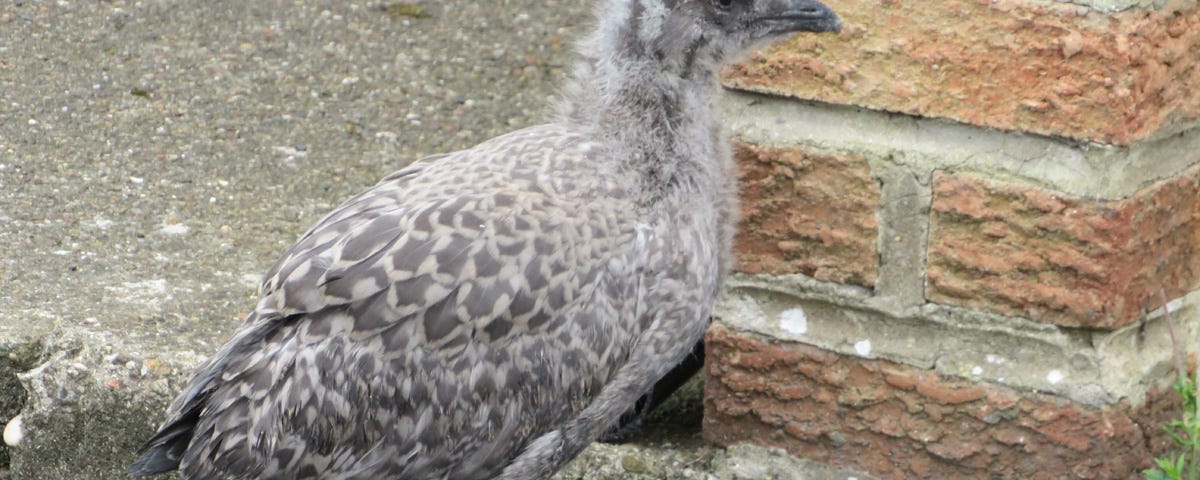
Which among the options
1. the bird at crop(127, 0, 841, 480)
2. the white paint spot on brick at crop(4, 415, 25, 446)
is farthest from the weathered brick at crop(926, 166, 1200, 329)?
the white paint spot on brick at crop(4, 415, 25, 446)

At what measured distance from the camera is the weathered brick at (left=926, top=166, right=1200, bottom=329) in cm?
334

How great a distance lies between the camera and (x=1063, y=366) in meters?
3.48

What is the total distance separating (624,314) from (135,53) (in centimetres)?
312

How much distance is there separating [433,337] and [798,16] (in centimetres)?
100

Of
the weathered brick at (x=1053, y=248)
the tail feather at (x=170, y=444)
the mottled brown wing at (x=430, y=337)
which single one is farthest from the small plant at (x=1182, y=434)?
the tail feather at (x=170, y=444)

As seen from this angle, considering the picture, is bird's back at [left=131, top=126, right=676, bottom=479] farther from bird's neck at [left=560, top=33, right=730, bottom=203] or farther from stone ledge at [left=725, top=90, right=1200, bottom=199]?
stone ledge at [left=725, top=90, right=1200, bottom=199]

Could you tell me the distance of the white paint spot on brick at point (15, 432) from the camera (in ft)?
13.3

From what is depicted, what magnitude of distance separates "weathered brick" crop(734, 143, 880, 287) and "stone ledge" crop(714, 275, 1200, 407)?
42 mm

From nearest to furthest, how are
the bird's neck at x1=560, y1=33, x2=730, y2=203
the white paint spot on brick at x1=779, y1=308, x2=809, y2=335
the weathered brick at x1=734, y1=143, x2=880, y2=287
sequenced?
the bird's neck at x1=560, y1=33, x2=730, y2=203, the weathered brick at x1=734, y1=143, x2=880, y2=287, the white paint spot on brick at x1=779, y1=308, x2=809, y2=335

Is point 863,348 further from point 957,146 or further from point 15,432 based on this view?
point 15,432

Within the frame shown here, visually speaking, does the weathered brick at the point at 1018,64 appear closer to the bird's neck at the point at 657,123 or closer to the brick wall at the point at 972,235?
the brick wall at the point at 972,235

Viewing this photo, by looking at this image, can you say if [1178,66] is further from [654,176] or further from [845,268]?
[654,176]

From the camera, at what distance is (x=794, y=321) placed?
3.74 meters

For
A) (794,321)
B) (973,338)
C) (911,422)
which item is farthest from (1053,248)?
(794,321)
